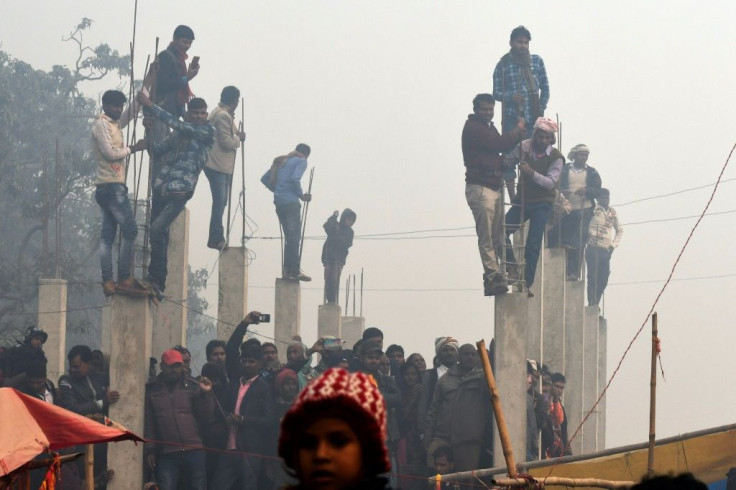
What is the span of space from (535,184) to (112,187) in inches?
195

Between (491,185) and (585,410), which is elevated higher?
(491,185)

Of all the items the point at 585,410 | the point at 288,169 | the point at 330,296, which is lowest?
the point at 585,410

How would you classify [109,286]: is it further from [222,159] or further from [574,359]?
[574,359]

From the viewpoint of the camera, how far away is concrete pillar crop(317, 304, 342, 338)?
95.9 feet

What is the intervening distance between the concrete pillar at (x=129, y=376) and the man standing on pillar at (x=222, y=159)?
4.55 m

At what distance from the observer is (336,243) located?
29016mm

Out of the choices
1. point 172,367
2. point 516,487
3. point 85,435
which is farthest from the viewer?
point 172,367

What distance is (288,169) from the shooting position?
23.7 meters

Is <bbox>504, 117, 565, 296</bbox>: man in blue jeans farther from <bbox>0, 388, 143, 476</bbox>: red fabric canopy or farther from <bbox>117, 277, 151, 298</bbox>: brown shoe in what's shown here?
<bbox>0, 388, 143, 476</bbox>: red fabric canopy

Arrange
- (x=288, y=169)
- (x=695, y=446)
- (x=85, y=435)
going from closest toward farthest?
(x=85, y=435)
(x=695, y=446)
(x=288, y=169)

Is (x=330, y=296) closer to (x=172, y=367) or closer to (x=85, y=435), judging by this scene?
(x=172, y=367)

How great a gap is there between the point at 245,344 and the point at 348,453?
11.7 m

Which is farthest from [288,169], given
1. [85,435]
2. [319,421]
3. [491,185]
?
[319,421]

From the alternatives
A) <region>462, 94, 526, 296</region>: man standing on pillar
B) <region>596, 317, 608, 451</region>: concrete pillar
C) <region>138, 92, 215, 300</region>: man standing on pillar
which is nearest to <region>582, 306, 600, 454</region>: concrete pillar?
<region>596, 317, 608, 451</region>: concrete pillar
